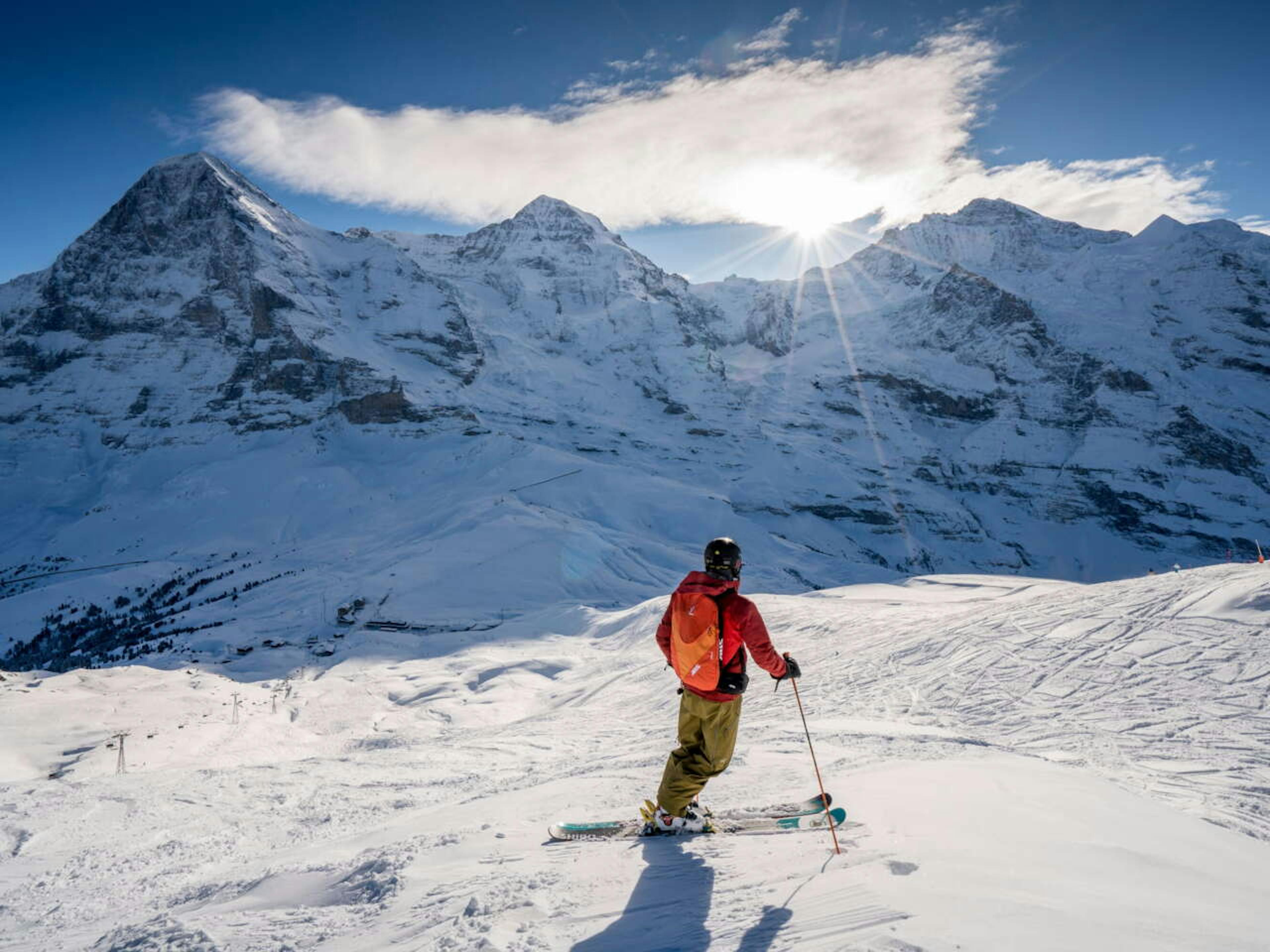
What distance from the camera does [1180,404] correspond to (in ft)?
562

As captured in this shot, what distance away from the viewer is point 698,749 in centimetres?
519

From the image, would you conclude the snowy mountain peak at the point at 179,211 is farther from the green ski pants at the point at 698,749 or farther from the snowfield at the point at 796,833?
the green ski pants at the point at 698,749

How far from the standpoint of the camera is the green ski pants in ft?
16.5

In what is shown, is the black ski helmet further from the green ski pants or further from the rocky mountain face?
the rocky mountain face

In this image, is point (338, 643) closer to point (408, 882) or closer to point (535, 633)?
point (535, 633)

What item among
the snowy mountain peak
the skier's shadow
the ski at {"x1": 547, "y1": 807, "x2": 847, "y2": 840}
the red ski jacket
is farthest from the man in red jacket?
the snowy mountain peak

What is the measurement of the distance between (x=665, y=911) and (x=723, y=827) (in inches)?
60.8

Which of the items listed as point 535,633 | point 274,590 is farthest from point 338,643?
point 274,590

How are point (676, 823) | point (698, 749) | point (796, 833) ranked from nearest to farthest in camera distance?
point (796, 833)
point (676, 823)
point (698, 749)

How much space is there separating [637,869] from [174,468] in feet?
459

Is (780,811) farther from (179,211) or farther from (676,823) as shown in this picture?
(179,211)

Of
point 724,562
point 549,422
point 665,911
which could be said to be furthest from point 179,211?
point 665,911

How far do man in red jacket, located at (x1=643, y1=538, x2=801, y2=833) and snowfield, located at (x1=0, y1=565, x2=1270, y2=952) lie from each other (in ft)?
0.90

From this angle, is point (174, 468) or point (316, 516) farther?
point (174, 468)
